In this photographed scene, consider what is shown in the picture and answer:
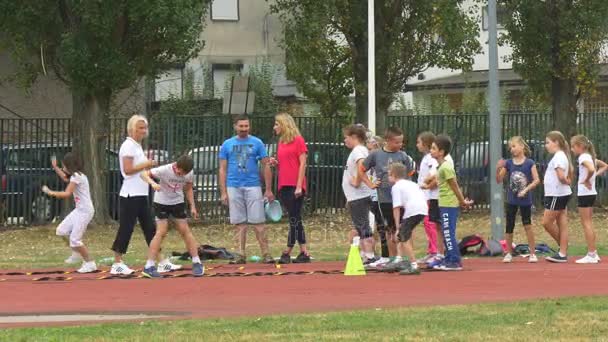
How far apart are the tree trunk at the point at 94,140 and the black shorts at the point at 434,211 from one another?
11.8m

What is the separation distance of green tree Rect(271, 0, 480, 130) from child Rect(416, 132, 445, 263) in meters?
12.5

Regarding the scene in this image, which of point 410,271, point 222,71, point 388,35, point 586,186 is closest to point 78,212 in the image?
point 410,271

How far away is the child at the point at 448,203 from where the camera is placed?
52.5ft

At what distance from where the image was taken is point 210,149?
91.4 feet

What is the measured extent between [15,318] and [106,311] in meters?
0.84

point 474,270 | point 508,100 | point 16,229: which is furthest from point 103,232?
point 508,100

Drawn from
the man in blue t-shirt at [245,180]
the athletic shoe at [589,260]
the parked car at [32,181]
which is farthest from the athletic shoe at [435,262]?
the parked car at [32,181]

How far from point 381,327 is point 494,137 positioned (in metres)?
11.1

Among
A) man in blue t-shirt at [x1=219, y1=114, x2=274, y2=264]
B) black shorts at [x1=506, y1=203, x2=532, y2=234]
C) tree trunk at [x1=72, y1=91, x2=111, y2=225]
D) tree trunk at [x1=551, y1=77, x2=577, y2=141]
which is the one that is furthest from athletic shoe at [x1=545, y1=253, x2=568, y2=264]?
tree trunk at [x1=72, y1=91, x2=111, y2=225]

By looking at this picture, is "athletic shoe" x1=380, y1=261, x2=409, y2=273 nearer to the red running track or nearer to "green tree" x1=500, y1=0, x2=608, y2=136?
the red running track

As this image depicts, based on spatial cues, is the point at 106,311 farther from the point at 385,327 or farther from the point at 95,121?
the point at 95,121

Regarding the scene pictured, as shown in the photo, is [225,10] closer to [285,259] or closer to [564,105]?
[564,105]

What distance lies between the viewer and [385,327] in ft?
34.3

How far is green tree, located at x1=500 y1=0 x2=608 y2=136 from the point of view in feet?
91.5
